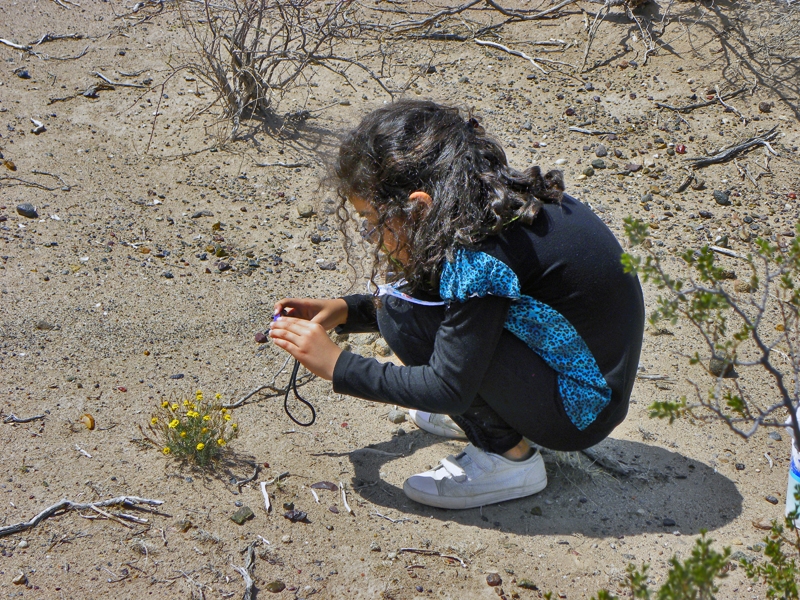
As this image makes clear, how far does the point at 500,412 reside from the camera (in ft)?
7.52

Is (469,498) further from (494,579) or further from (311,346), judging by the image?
(311,346)

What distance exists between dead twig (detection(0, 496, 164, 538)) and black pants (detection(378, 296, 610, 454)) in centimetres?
86

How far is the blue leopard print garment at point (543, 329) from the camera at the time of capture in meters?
1.91

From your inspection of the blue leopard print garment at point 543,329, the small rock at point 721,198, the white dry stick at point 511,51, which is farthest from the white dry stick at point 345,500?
the white dry stick at point 511,51

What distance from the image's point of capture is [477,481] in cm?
241

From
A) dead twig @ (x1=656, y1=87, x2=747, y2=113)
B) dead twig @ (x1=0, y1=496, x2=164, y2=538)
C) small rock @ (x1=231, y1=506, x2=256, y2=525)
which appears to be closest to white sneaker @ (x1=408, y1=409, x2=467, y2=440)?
small rock @ (x1=231, y1=506, x2=256, y2=525)

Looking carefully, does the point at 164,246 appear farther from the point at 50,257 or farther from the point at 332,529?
the point at 332,529

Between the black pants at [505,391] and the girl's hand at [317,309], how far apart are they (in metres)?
0.16

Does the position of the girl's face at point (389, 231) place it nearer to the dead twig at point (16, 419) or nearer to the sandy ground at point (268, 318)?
the sandy ground at point (268, 318)

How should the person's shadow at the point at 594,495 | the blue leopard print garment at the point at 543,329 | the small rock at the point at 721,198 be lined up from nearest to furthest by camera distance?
the blue leopard print garment at the point at 543,329, the person's shadow at the point at 594,495, the small rock at the point at 721,198

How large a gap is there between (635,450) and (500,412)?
0.67 m

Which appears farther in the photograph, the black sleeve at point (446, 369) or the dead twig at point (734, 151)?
the dead twig at point (734, 151)

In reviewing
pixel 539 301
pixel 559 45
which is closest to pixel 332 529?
pixel 539 301

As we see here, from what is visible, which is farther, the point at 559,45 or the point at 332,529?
the point at 559,45
